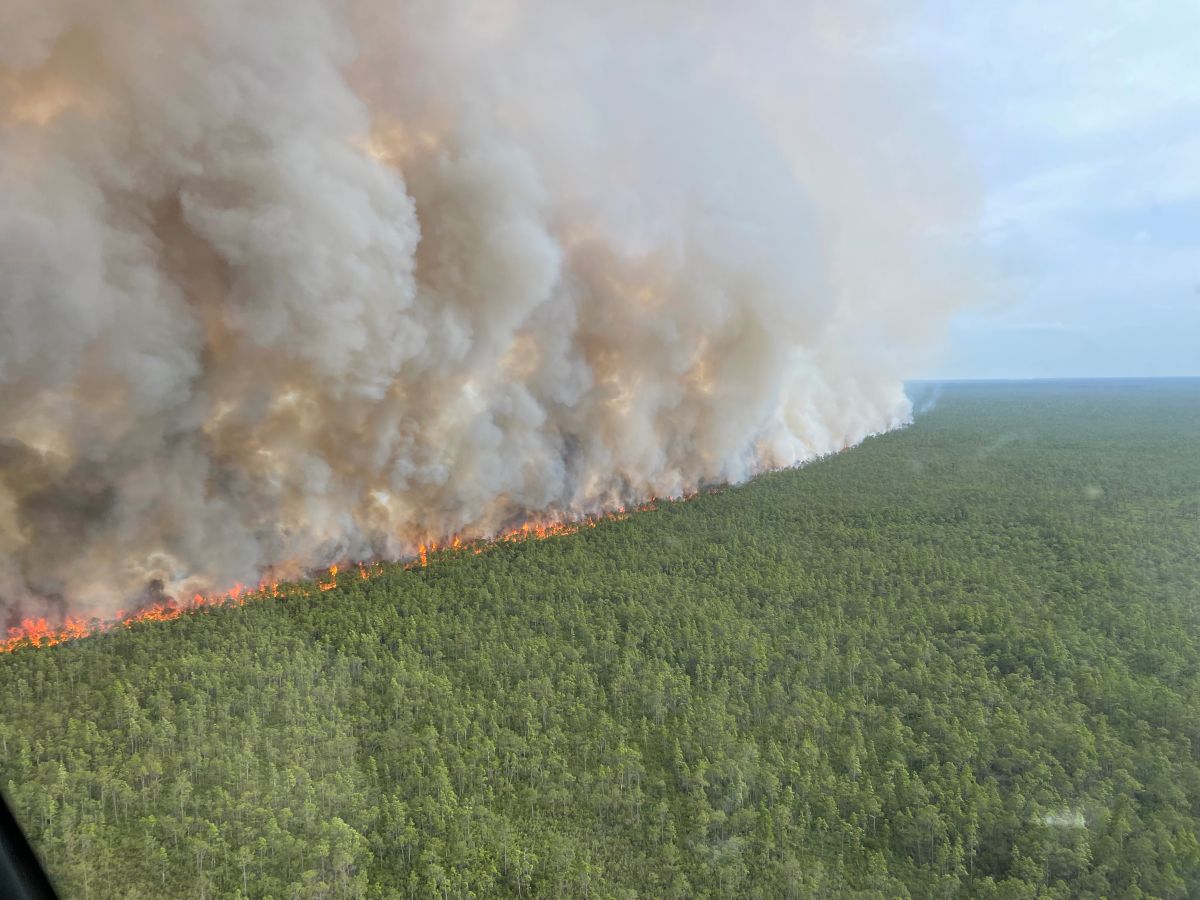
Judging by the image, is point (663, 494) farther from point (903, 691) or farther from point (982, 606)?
point (903, 691)

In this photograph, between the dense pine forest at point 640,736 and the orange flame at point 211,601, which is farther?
the orange flame at point 211,601

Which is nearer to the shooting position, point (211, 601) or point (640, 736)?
point (640, 736)

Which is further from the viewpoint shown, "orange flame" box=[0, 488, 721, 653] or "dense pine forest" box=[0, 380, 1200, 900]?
"orange flame" box=[0, 488, 721, 653]

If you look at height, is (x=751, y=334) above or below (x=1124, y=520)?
above

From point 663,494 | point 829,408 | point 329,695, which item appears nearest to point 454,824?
point 329,695

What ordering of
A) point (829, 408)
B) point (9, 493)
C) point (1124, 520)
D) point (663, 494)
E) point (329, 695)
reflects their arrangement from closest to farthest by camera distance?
point (329, 695)
point (9, 493)
point (1124, 520)
point (663, 494)
point (829, 408)

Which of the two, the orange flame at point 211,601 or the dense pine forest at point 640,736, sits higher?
the orange flame at point 211,601

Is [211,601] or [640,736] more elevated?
[211,601]

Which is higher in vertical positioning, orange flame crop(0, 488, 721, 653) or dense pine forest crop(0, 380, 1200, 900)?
orange flame crop(0, 488, 721, 653)
